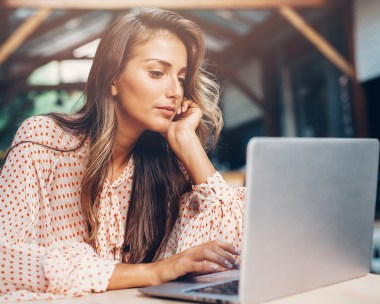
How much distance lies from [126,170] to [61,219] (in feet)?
0.80

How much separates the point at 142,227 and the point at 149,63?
0.40 m

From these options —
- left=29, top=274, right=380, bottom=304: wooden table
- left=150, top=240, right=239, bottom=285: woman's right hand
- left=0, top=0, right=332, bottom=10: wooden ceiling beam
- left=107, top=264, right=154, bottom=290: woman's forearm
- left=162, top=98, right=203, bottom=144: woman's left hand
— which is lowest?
left=29, top=274, right=380, bottom=304: wooden table

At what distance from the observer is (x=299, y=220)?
3.03 feet

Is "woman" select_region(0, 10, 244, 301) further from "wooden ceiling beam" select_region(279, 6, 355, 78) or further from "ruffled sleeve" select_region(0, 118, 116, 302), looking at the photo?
"wooden ceiling beam" select_region(279, 6, 355, 78)

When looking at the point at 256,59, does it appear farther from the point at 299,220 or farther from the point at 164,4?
the point at 299,220

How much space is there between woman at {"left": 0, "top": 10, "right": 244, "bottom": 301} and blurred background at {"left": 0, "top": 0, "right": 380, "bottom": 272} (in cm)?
410

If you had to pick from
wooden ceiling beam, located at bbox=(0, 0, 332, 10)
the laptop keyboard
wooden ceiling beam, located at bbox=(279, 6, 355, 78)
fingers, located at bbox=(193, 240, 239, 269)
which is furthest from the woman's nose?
wooden ceiling beam, located at bbox=(279, 6, 355, 78)

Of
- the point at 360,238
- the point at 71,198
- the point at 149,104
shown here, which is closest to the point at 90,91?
the point at 149,104

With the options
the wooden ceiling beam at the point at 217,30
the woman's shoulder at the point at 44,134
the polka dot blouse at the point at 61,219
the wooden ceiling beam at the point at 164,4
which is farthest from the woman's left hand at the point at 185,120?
the wooden ceiling beam at the point at 217,30

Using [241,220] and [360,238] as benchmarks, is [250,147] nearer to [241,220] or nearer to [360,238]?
[360,238]

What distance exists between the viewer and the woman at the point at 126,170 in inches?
49.6

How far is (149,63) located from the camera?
1.52 meters

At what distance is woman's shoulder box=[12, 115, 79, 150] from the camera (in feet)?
4.45

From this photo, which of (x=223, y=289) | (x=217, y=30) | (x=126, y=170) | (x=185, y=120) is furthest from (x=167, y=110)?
(x=217, y=30)
